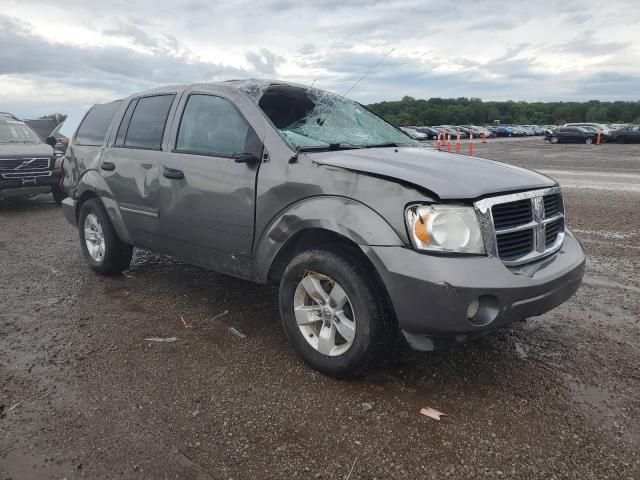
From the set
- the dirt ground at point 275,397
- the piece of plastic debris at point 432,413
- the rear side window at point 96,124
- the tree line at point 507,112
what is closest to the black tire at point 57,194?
the rear side window at point 96,124

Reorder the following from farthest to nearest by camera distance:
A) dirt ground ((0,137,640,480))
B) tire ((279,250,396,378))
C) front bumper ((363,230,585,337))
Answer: tire ((279,250,396,378)) → front bumper ((363,230,585,337)) → dirt ground ((0,137,640,480))

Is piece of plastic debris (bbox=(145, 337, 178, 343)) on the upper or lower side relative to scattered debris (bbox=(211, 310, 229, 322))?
upper

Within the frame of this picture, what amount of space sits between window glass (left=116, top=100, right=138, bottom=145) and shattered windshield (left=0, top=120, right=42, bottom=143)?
673 centimetres

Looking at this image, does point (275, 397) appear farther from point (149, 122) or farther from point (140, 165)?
point (149, 122)

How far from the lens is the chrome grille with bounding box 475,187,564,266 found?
2.75 meters

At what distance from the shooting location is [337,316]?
2.99m

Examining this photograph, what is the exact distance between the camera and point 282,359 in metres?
3.37

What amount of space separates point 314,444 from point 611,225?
21.9 feet

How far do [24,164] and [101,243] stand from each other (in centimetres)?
556

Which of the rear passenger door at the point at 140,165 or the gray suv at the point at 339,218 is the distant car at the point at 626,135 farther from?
the rear passenger door at the point at 140,165

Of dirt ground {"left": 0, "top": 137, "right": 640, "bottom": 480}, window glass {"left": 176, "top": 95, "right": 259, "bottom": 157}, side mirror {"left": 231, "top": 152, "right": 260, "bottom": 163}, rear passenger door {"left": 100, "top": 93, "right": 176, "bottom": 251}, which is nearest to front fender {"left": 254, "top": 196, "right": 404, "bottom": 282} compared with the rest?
side mirror {"left": 231, "top": 152, "right": 260, "bottom": 163}

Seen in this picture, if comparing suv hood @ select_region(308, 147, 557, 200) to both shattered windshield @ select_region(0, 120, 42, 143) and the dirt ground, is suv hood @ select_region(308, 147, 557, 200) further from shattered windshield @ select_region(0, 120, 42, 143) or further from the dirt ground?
shattered windshield @ select_region(0, 120, 42, 143)

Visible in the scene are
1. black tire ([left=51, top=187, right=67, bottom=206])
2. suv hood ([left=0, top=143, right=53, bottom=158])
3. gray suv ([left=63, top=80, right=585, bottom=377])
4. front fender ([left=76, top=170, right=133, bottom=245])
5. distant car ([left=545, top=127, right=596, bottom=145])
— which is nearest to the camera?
gray suv ([left=63, top=80, right=585, bottom=377])

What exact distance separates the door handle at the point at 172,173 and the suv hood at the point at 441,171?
1.18 m
